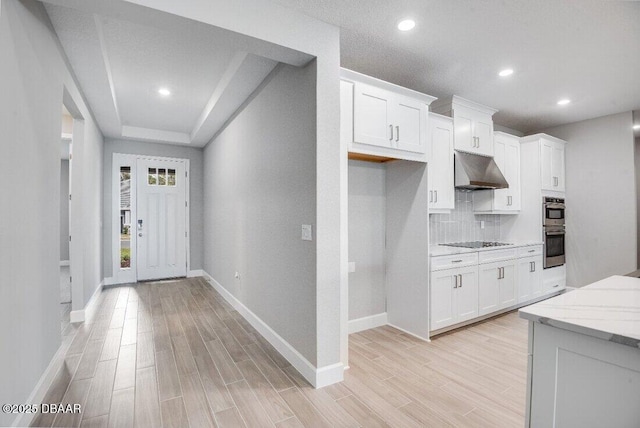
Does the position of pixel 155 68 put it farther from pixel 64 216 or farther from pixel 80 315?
pixel 64 216

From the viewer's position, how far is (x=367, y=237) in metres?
3.44

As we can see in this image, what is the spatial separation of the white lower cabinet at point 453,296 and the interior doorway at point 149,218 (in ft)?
15.9

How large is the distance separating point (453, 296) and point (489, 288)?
71cm

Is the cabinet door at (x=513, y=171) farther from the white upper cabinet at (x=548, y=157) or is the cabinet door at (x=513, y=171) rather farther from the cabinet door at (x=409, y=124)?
the cabinet door at (x=409, y=124)

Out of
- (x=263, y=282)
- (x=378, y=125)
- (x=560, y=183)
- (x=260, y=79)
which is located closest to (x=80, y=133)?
(x=260, y=79)

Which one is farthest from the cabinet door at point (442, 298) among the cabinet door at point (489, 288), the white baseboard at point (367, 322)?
the white baseboard at point (367, 322)

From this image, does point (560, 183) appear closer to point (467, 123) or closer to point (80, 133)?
point (467, 123)

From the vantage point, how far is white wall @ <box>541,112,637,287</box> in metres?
4.32

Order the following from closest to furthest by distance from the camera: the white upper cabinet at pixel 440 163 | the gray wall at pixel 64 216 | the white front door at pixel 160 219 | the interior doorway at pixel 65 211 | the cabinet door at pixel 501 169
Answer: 1. the white upper cabinet at pixel 440 163
2. the cabinet door at pixel 501 169
3. the interior doorway at pixel 65 211
4. the white front door at pixel 160 219
5. the gray wall at pixel 64 216

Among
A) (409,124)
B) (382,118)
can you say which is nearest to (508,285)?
(409,124)

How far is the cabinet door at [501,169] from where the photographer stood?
425cm

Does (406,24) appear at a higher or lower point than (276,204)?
higher

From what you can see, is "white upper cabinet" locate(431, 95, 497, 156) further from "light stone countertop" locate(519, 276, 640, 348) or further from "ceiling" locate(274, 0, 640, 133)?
"light stone countertop" locate(519, 276, 640, 348)

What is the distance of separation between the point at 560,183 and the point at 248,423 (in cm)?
563
